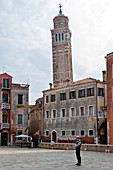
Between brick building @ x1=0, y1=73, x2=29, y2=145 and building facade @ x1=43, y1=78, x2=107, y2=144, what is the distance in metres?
4.07

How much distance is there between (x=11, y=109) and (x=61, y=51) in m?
38.2

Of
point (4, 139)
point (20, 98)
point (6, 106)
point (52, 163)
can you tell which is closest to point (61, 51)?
point (20, 98)

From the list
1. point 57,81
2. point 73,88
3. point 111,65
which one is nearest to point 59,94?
point 73,88

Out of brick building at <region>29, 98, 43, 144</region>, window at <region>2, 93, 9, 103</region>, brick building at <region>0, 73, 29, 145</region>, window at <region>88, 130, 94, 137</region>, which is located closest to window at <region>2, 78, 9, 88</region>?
brick building at <region>0, 73, 29, 145</region>

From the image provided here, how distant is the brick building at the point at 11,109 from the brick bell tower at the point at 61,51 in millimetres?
31571

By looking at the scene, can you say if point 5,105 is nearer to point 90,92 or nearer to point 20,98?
point 20,98

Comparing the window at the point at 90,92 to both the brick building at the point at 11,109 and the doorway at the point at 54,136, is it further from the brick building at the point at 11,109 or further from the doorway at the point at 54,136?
the brick building at the point at 11,109

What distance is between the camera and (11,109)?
4069cm

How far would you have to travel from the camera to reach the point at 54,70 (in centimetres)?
7494

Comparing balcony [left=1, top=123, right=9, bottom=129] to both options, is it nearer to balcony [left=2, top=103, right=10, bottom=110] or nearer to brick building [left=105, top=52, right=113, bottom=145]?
balcony [left=2, top=103, right=10, bottom=110]

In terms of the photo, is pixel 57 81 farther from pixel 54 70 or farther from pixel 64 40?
pixel 64 40

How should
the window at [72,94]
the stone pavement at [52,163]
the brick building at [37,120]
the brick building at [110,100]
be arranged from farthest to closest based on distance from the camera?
the brick building at [37,120]
the window at [72,94]
the brick building at [110,100]
the stone pavement at [52,163]

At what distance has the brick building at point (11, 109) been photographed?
131ft

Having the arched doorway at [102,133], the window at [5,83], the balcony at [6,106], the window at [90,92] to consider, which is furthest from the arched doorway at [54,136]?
the window at [5,83]
